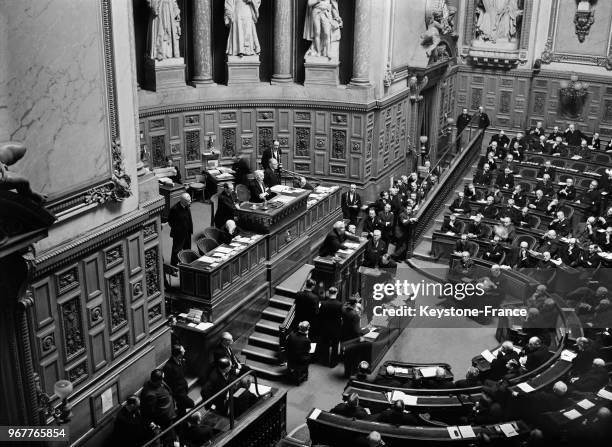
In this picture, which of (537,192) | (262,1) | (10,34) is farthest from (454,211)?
(10,34)

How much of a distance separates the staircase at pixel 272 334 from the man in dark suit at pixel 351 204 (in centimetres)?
408

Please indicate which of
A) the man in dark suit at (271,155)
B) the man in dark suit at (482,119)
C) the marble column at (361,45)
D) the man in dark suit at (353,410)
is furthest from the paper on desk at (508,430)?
the man in dark suit at (482,119)

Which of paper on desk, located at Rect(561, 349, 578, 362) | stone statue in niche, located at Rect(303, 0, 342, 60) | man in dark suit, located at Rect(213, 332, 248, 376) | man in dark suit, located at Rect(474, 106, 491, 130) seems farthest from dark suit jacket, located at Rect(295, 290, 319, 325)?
man in dark suit, located at Rect(474, 106, 491, 130)

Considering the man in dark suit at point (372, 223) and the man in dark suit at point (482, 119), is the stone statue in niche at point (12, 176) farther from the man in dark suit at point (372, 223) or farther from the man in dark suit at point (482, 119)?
the man in dark suit at point (482, 119)

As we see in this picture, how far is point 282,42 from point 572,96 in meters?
11.7

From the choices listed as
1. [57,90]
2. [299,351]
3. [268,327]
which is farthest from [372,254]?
[57,90]

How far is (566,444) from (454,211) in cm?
1013

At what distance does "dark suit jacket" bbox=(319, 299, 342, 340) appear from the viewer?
542 inches

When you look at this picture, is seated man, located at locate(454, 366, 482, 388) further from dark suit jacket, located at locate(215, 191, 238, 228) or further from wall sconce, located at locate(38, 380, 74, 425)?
wall sconce, located at locate(38, 380, 74, 425)

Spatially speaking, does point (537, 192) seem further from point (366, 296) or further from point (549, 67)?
point (549, 67)

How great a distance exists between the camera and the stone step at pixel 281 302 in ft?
48.7

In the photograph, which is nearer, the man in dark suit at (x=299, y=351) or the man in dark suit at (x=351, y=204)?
the man in dark suit at (x=299, y=351)

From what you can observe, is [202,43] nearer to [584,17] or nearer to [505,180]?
[505,180]

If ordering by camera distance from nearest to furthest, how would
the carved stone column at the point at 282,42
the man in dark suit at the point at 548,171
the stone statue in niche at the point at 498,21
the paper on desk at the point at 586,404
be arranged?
the paper on desk at the point at 586,404, the carved stone column at the point at 282,42, the man in dark suit at the point at 548,171, the stone statue in niche at the point at 498,21
